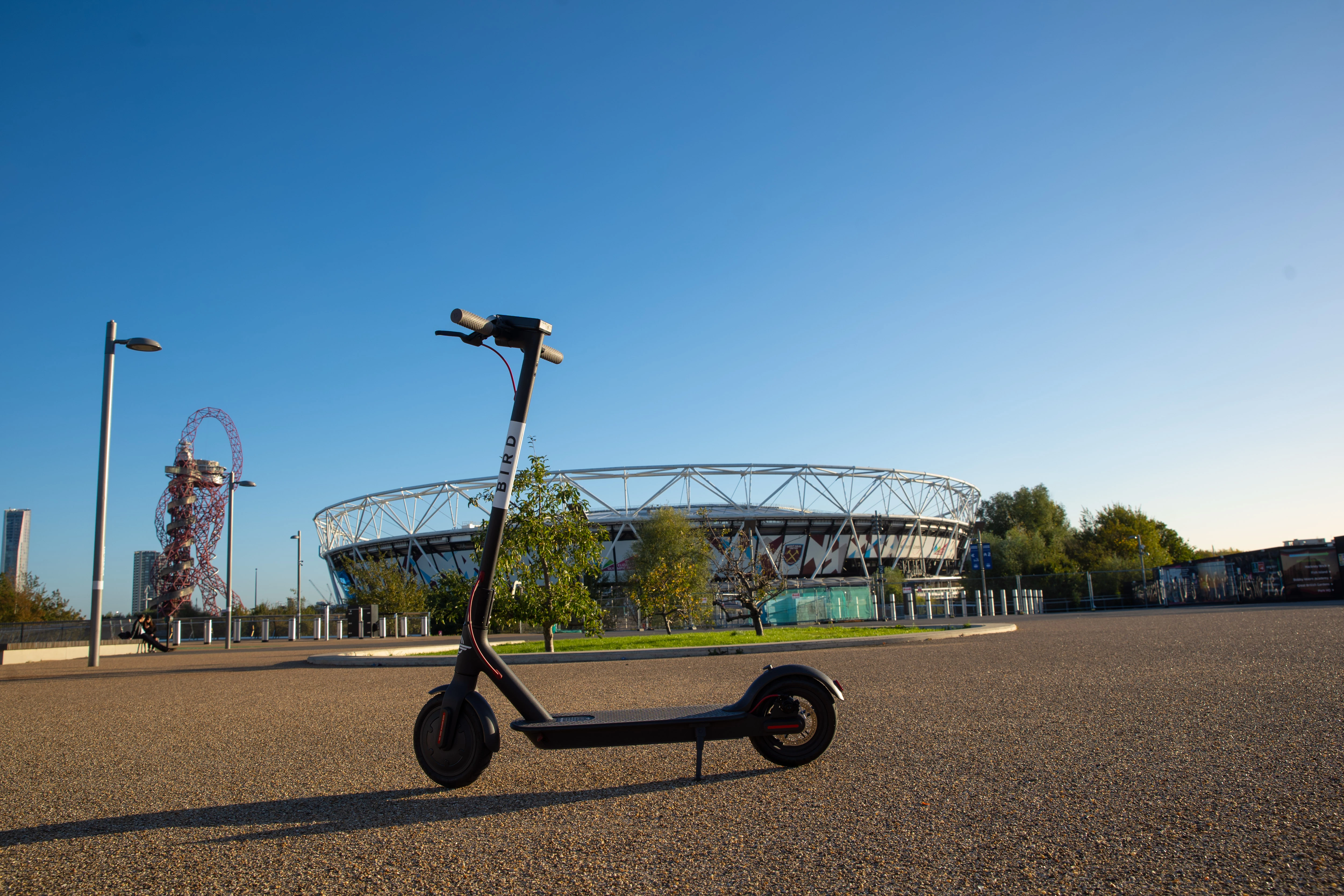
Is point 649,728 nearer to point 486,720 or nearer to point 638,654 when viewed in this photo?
point 486,720

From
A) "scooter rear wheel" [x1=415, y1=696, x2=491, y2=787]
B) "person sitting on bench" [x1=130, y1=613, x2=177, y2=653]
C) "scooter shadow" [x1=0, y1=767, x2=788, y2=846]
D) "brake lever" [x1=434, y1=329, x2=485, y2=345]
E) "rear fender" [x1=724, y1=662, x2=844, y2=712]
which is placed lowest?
"person sitting on bench" [x1=130, y1=613, x2=177, y2=653]

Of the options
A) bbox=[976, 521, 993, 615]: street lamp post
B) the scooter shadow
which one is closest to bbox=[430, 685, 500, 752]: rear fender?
the scooter shadow

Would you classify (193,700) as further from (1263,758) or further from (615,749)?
(1263,758)

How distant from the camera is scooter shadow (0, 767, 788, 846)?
3785 mm

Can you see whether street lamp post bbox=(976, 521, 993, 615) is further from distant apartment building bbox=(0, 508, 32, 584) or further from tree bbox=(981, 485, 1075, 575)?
distant apartment building bbox=(0, 508, 32, 584)

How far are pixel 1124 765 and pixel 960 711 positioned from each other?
7.18 feet

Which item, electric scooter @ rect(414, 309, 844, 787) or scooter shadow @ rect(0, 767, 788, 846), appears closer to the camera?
scooter shadow @ rect(0, 767, 788, 846)

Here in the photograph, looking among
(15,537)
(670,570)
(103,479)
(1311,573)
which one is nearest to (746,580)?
(670,570)

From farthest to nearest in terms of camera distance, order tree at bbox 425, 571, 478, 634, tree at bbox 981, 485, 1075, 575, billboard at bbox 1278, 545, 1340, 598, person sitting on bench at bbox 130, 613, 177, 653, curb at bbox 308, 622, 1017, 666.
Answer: tree at bbox 981, 485, 1075, 575, billboard at bbox 1278, 545, 1340, 598, person sitting on bench at bbox 130, 613, 177, 653, tree at bbox 425, 571, 478, 634, curb at bbox 308, 622, 1017, 666

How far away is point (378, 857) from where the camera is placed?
332 centimetres

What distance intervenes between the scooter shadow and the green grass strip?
33.2 feet

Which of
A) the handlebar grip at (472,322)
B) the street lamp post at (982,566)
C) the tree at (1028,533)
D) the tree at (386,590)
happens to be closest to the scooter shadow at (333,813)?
the handlebar grip at (472,322)

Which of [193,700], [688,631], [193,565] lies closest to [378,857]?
[193,700]

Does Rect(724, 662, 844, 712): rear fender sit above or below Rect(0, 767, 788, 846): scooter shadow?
above
